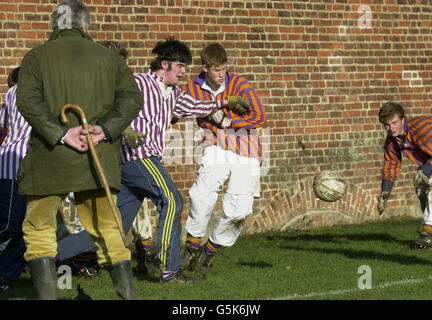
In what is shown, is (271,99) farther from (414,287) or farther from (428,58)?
(414,287)

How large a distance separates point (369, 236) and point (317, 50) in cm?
289

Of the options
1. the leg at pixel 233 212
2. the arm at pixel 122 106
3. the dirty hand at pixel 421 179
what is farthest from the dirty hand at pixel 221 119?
the arm at pixel 122 106

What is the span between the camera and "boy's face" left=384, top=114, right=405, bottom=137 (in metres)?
9.98

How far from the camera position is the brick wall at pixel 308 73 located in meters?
11.6

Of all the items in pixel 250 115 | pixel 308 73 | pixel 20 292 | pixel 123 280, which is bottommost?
pixel 20 292

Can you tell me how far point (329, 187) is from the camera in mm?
10422

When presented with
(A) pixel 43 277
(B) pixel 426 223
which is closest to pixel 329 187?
(B) pixel 426 223

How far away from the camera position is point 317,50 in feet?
42.9

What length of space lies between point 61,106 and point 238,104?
9.52 feet

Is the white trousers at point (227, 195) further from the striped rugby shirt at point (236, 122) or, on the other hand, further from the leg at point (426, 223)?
the leg at point (426, 223)

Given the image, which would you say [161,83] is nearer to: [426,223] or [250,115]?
[250,115]

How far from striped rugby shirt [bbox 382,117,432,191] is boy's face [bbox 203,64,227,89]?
2348 mm

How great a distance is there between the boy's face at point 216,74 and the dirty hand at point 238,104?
36 cm

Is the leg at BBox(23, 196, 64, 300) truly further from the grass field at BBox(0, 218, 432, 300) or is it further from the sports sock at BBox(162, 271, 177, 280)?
the sports sock at BBox(162, 271, 177, 280)
